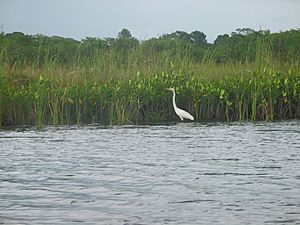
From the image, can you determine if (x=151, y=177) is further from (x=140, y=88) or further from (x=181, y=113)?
(x=140, y=88)

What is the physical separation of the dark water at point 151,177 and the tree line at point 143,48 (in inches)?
253

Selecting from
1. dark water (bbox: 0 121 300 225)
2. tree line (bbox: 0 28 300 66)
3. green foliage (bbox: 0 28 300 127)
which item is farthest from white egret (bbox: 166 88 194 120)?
tree line (bbox: 0 28 300 66)

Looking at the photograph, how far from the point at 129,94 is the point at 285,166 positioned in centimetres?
954

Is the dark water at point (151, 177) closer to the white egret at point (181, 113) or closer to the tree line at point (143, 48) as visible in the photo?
the white egret at point (181, 113)

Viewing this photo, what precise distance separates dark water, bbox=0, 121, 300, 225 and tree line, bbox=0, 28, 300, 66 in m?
6.43

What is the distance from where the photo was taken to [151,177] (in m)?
11.1

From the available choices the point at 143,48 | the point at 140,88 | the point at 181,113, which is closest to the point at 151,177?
the point at 181,113

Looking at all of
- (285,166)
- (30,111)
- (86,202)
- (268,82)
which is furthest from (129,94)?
(86,202)

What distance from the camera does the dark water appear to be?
27.6 ft

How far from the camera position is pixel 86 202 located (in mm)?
9148

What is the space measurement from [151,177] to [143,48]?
14.6 meters

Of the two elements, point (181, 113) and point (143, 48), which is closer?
point (181, 113)

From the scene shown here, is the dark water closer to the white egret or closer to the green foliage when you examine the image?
the green foliage

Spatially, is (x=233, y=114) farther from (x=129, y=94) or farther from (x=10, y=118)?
(x=10, y=118)
